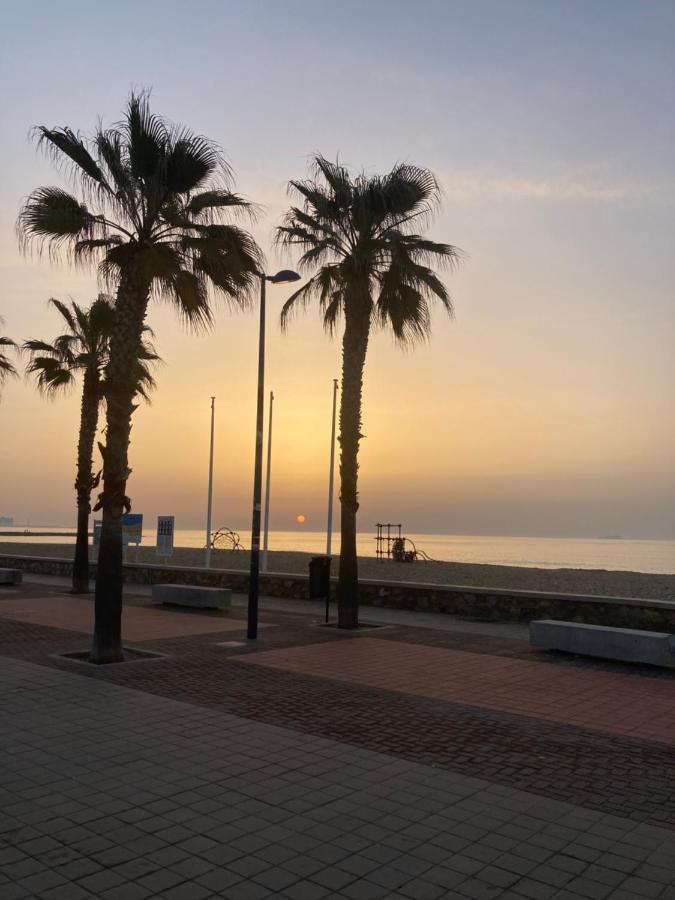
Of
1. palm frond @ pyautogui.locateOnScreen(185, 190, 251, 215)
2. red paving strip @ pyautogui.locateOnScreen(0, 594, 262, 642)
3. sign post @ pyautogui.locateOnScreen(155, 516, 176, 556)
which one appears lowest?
red paving strip @ pyautogui.locateOnScreen(0, 594, 262, 642)

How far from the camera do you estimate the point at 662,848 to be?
5109 mm

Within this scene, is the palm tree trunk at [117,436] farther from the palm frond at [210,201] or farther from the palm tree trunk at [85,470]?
the palm tree trunk at [85,470]

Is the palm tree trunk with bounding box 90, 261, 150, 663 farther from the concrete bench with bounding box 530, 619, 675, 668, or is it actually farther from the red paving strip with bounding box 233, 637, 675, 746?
the concrete bench with bounding box 530, 619, 675, 668

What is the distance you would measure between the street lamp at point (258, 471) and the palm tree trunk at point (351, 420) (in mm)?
2003

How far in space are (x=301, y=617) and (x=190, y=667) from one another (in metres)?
6.55

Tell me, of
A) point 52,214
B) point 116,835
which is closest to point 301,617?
point 52,214

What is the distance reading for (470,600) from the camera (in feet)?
59.2

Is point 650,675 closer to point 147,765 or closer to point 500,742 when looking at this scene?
point 500,742

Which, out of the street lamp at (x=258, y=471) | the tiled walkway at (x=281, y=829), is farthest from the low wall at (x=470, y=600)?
the tiled walkway at (x=281, y=829)

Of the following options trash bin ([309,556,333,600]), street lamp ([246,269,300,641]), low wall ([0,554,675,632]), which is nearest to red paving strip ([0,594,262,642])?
street lamp ([246,269,300,641])

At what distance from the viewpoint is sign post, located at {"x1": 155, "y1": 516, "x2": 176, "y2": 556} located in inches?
1175

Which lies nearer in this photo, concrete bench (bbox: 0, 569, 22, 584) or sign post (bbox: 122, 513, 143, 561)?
concrete bench (bbox: 0, 569, 22, 584)

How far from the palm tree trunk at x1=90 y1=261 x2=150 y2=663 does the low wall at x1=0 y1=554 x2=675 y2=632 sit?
8957mm

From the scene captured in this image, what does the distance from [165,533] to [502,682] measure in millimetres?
21133
